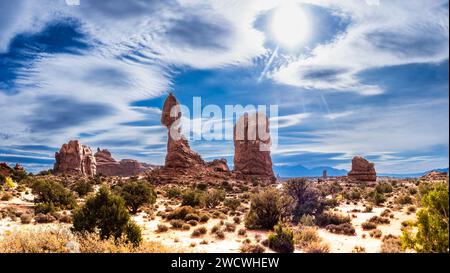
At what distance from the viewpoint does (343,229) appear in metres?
17.6

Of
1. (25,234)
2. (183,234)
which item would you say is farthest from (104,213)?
(183,234)

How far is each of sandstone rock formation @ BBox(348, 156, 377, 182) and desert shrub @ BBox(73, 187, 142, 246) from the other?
59107 mm

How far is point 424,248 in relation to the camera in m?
8.04

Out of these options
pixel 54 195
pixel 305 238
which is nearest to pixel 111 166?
pixel 54 195

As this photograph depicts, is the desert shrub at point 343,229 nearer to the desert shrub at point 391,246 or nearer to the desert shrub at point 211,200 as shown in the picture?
the desert shrub at point 391,246

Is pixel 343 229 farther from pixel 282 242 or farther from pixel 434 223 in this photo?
pixel 434 223

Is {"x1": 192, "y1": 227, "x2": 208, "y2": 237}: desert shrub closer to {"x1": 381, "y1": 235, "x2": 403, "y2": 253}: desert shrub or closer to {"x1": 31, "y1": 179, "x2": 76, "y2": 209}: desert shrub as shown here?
{"x1": 381, "y1": 235, "x2": 403, "y2": 253}: desert shrub

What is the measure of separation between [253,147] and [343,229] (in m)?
54.5

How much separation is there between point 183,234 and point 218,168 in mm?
47806

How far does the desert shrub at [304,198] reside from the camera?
73.7 feet

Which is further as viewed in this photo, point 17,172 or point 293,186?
point 17,172

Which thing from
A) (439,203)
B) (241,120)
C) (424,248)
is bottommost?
(424,248)

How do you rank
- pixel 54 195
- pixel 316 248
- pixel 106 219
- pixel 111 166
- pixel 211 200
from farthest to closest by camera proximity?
pixel 111 166, pixel 211 200, pixel 54 195, pixel 106 219, pixel 316 248
